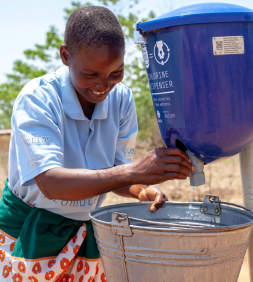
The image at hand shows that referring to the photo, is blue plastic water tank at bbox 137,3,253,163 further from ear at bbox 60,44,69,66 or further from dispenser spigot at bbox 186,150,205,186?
ear at bbox 60,44,69,66

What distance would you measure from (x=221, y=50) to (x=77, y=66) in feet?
1.96

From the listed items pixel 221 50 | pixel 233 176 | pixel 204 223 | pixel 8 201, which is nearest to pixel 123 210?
pixel 204 223

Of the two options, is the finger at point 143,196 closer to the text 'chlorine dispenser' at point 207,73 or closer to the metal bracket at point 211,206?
the metal bracket at point 211,206

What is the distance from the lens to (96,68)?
150 cm

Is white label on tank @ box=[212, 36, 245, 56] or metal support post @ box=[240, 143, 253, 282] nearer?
white label on tank @ box=[212, 36, 245, 56]

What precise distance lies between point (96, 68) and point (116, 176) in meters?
0.42

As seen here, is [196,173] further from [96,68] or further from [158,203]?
[96,68]

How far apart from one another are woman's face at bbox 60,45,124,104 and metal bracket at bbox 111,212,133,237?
562 mm

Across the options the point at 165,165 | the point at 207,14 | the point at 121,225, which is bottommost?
the point at 121,225

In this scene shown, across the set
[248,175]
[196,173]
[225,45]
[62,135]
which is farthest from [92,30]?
[248,175]

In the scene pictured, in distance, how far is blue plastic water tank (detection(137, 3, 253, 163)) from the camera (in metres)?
1.17

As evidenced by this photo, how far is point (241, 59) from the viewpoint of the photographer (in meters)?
1.20

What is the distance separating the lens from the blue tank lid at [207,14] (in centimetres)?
116

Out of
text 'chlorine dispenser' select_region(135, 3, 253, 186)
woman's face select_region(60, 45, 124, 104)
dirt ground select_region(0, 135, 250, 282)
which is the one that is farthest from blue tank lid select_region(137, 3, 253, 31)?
dirt ground select_region(0, 135, 250, 282)
